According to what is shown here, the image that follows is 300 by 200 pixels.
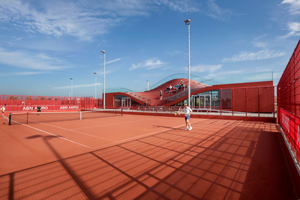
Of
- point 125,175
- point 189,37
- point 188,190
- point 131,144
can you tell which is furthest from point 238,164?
point 189,37

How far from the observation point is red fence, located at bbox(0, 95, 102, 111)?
29094 mm

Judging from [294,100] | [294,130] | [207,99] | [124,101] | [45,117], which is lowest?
[45,117]

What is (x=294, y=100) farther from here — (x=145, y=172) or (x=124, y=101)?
(x=124, y=101)

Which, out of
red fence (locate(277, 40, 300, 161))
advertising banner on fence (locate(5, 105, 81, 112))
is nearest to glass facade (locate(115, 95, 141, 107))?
advertising banner on fence (locate(5, 105, 81, 112))

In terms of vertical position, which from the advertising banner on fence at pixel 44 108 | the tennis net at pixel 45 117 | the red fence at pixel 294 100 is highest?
the red fence at pixel 294 100

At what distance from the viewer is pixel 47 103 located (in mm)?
34344

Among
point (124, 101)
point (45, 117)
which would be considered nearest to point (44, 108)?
point (45, 117)

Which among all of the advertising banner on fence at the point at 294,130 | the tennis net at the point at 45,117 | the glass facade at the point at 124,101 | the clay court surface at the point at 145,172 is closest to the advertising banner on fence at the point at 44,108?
the tennis net at the point at 45,117

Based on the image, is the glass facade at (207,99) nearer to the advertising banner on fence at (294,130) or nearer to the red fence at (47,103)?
the advertising banner on fence at (294,130)

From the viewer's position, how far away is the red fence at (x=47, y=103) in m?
29.1

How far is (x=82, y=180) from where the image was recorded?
3.77 meters

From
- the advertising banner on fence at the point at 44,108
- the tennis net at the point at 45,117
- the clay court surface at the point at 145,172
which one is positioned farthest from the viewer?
the advertising banner on fence at the point at 44,108

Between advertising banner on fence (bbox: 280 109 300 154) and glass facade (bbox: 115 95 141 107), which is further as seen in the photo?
glass facade (bbox: 115 95 141 107)

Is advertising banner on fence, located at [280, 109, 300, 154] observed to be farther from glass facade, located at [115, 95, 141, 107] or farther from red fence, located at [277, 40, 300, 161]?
glass facade, located at [115, 95, 141, 107]
